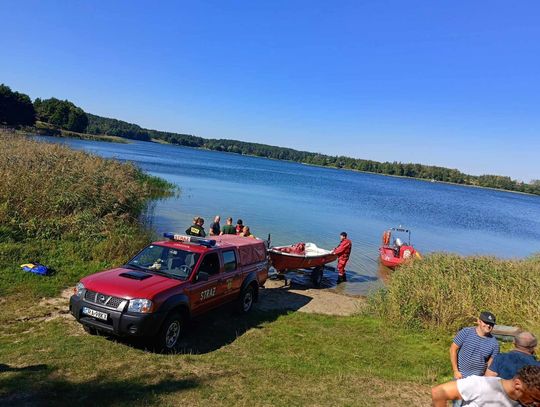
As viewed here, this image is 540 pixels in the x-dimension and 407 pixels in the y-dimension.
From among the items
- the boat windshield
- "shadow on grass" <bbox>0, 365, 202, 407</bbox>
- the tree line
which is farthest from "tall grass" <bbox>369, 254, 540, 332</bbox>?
the tree line

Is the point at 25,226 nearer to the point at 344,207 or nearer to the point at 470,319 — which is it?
the point at 470,319

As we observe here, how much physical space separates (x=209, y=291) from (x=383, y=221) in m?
32.0

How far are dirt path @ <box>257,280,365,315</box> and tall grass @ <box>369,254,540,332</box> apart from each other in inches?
47.1

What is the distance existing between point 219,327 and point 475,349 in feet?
17.3

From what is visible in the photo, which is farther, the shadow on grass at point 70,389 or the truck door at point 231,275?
the truck door at point 231,275

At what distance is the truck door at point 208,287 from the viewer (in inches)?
321

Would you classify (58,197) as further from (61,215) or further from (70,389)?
(70,389)

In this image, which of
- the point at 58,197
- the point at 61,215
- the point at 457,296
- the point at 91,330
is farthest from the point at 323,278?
the point at 91,330

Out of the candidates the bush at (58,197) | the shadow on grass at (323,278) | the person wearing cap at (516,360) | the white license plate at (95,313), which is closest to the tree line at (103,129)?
the bush at (58,197)

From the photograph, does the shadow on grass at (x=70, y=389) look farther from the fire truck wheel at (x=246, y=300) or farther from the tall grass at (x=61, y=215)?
the tall grass at (x=61, y=215)

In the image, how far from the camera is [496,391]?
3.53 m

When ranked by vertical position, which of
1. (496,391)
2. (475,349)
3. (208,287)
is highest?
(496,391)

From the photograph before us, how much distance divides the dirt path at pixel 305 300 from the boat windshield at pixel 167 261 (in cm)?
350

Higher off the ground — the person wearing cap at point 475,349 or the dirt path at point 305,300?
the person wearing cap at point 475,349
